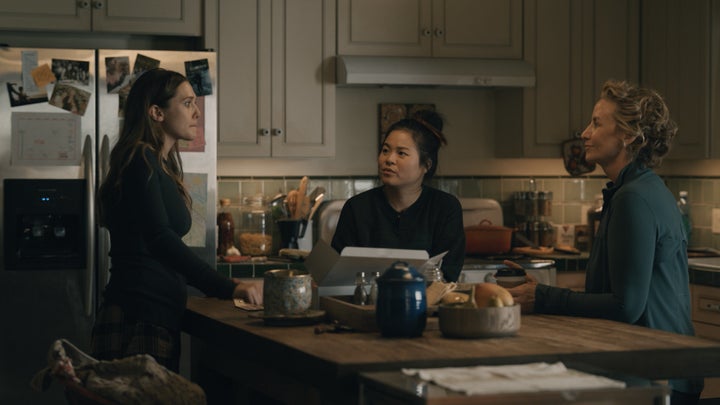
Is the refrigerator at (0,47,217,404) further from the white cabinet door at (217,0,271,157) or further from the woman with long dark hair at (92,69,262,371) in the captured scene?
the woman with long dark hair at (92,69,262,371)

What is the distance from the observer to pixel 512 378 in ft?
6.64

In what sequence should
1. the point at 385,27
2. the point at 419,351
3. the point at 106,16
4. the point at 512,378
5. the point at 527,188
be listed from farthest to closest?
the point at 527,188, the point at 385,27, the point at 106,16, the point at 419,351, the point at 512,378

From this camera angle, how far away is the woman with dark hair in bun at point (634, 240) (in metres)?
2.69

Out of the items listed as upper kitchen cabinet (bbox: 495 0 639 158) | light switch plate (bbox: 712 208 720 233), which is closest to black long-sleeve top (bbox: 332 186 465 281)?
upper kitchen cabinet (bbox: 495 0 639 158)

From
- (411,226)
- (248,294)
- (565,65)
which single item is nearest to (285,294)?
(248,294)

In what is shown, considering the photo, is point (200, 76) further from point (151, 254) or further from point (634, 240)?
point (634, 240)

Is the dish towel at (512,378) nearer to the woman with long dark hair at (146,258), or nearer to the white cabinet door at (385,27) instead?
the woman with long dark hair at (146,258)

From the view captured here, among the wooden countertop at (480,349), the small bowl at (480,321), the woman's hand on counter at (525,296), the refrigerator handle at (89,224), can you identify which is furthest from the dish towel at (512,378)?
the refrigerator handle at (89,224)

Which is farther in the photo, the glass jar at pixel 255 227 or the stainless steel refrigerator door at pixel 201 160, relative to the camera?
A: the glass jar at pixel 255 227

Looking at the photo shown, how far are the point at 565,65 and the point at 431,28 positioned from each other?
728 mm

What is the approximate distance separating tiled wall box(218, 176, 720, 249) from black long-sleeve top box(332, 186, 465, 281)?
1.54 meters

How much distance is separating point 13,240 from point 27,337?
0.40 meters

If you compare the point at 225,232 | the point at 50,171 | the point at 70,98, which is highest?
the point at 70,98

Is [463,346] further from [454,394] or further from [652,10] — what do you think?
[652,10]
